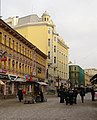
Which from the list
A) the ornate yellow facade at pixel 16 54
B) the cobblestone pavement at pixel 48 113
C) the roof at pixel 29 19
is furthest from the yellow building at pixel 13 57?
the roof at pixel 29 19

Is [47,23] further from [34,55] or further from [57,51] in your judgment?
[34,55]

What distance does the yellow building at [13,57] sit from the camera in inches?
1569

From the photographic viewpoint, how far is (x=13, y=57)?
1764 inches

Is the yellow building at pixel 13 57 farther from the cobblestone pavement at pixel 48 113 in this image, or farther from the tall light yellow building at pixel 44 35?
the tall light yellow building at pixel 44 35

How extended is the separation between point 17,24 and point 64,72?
1039 inches

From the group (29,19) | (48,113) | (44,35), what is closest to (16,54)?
(48,113)

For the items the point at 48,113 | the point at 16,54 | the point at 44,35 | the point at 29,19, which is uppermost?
the point at 29,19

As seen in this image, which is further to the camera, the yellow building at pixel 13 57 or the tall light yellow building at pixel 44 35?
the tall light yellow building at pixel 44 35

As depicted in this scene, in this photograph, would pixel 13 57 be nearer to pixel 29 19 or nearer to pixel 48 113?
pixel 48 113

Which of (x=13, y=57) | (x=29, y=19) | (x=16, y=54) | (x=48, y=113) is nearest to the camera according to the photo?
(x=48, y=113)

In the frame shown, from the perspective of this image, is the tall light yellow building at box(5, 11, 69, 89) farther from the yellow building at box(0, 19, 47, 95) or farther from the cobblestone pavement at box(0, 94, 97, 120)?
the cobblestone pavement at box(0, 94, 97, 120)

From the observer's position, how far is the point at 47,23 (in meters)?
79.4

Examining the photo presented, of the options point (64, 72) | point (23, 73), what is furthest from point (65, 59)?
point (23, 73)

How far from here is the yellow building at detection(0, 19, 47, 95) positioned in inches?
1569
